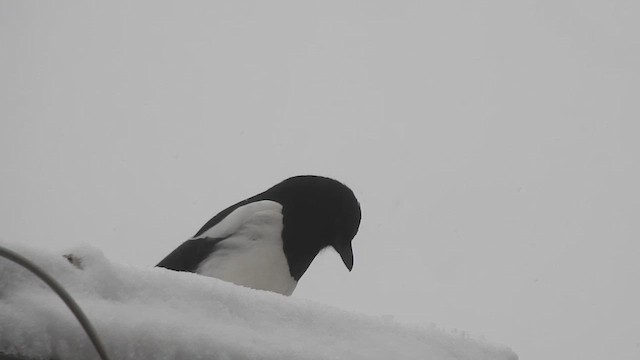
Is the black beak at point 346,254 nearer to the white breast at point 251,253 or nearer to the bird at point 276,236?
the bird at point 276,236

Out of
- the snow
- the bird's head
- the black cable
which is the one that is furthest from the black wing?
the black cable

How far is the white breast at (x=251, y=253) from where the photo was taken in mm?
2316

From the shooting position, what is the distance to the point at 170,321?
2.43 feet

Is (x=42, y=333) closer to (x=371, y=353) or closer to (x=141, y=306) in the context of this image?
(x=141, y=306)

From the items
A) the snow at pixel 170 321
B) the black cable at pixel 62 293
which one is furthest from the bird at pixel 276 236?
the black cable at pixel 62 293

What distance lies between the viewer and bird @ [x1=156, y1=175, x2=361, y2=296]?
2.35 m

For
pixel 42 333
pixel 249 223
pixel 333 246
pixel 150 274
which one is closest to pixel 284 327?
pixel 150 274

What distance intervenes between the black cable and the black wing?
5.64 ft

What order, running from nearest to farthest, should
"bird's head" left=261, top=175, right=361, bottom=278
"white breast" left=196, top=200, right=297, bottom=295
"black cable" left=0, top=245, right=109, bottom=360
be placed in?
"black cable" left=0, top=245, right=109, bottom=360 < "white breast" left=196, top=200, right=297, bottom=295 < "bird's head" left=261, top=175, right=361, bottom=278

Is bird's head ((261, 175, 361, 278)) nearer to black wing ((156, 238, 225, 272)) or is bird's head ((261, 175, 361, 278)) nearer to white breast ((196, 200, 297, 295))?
white breast ((196, 200, 297, 295))

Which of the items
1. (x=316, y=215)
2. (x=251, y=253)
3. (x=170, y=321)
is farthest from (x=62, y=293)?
(x=316, y=215)

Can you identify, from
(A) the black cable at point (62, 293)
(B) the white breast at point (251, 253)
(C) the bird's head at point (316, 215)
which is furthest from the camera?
(C) the bird's head at point (316, 215)

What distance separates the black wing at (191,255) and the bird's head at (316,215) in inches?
8.8

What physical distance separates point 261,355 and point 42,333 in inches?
8.2
